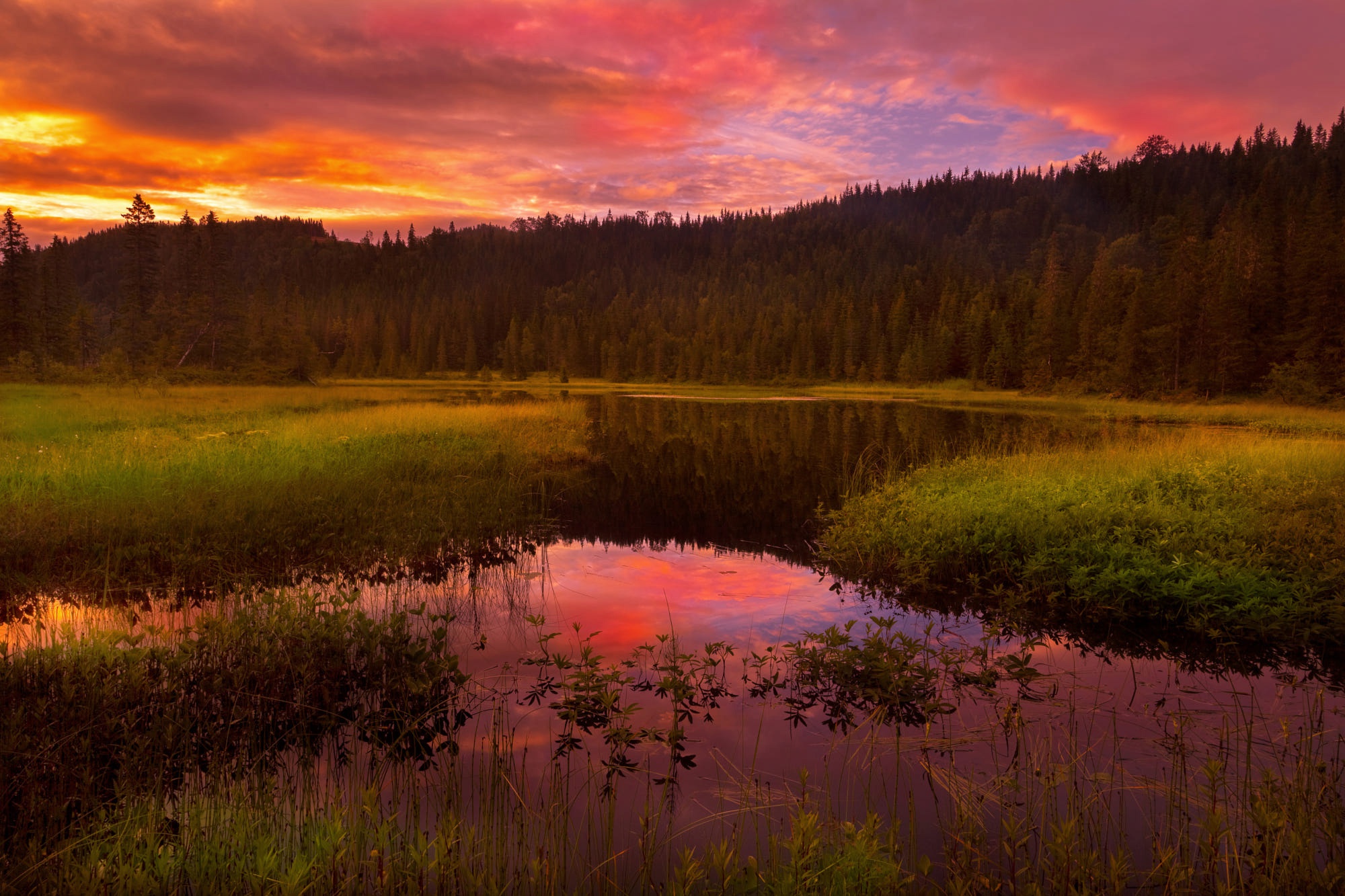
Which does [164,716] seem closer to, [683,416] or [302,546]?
[302,546]

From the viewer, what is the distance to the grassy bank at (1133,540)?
1003cm

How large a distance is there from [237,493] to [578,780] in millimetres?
11948

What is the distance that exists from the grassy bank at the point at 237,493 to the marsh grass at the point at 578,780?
325 centimetres

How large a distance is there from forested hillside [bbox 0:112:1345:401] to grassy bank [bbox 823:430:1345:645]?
49.0 metres

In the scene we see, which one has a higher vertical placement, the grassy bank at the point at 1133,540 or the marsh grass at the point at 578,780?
the grassy bank at the point at 1133,540

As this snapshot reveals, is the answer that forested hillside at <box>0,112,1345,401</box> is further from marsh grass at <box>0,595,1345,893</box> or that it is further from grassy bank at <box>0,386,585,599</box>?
marsh grass at <box>0,595,1345,893</box>

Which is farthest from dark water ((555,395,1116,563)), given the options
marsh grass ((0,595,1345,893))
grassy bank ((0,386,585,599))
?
marsh grass ((0,595,1345,893))

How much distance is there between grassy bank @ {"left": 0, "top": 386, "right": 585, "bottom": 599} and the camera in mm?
11180

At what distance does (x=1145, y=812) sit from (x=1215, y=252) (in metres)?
85.0

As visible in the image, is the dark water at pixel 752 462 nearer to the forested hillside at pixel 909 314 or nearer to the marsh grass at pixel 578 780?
the marsh grass at pixel 578 780

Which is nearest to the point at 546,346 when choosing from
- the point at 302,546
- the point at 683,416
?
the point at 683,416

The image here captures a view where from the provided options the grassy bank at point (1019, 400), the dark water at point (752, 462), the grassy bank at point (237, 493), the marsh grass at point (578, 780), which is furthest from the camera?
the grassy bank at point (1019, 400)

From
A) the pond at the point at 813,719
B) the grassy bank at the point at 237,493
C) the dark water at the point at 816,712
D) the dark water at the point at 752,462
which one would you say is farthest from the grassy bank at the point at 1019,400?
the grassy bank at the point at 237,493

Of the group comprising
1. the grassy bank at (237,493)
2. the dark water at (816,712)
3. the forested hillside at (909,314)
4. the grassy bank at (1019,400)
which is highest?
the forested hillside at (909,314)
